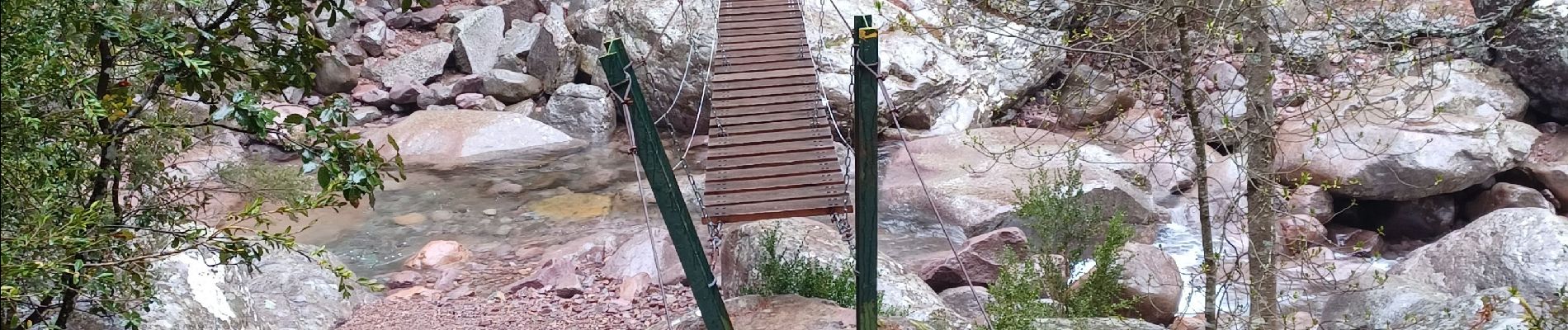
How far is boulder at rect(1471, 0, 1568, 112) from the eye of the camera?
6754mm

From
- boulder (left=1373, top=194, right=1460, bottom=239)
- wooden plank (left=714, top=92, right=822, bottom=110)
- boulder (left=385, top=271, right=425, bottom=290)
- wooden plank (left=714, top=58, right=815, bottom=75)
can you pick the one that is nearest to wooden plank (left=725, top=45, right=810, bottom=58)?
wooden plank (left=714, top=58, right=815, bottom=75)

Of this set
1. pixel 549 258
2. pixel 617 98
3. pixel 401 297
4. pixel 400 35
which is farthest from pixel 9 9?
pixel 400 35

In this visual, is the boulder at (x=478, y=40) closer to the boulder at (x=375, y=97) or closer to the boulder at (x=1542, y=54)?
the boulder at (x=375, y=97)

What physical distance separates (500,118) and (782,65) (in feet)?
16.5

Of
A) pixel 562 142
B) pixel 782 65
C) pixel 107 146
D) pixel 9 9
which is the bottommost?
pixel 562 142

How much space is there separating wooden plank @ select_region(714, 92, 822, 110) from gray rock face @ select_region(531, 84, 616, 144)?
16.5 ft

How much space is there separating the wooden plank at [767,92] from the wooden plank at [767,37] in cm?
72

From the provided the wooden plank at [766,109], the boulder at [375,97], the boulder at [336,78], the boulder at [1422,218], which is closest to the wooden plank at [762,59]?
the wooden plank at [766,109]

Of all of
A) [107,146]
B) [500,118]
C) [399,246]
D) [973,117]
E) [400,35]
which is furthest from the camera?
[400,35]

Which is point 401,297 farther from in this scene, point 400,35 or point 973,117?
point 400,35

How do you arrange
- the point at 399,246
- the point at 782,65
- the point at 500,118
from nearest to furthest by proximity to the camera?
the point at 782,65 < the point at 399,246 < the point at 500,118

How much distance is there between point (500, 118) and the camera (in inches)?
341

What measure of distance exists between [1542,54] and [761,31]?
5690 millimetres

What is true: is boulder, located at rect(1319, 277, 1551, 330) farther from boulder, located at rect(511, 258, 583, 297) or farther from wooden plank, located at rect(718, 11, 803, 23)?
boulder, located at rect(511, 258, 583, 297)
